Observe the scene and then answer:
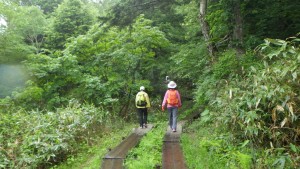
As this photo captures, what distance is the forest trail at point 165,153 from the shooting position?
Answer: 575 centimetres

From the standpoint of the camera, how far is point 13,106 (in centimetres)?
1261

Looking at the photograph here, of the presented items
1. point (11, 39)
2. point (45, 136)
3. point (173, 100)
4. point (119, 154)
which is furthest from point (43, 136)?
point (11, 39)

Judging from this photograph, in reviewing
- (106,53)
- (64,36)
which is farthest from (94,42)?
(64,36)

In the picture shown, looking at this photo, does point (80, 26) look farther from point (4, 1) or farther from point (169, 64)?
point (169, 64)

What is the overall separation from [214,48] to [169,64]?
14.6 feet

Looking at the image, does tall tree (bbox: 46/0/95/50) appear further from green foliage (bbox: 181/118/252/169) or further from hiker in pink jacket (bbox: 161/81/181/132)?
green foliage (bbox: 181/118/252/169)

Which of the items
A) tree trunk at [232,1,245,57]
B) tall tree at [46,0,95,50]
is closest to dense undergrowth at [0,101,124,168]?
tree trunk at [232,1,245,57]

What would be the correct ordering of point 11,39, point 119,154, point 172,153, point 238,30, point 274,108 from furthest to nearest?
point 11,39
point 238,30
point 119,154
point 172,153
point 274,108

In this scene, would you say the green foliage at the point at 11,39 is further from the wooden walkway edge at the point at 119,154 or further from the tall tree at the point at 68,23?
the wooden walkway edge at the point at 119,154

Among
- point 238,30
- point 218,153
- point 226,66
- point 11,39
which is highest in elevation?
point 11,39

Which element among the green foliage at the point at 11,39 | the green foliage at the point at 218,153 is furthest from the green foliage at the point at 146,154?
the green foliage at the point at 11,39

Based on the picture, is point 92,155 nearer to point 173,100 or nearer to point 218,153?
point 173,100

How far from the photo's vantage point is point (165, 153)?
649cm

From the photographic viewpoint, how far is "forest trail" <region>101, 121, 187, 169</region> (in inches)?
227
